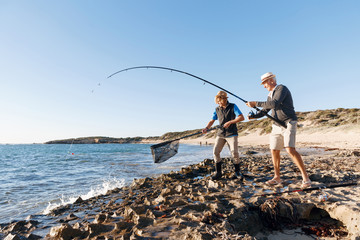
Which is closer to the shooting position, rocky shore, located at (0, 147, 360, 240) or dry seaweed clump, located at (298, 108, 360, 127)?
rocky shore, located at (0, 147, 360, 240)

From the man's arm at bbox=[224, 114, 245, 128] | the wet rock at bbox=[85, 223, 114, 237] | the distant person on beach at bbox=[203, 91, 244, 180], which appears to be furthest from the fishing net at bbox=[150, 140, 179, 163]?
the wet rock at bbox=[85, 223, 114, 237]

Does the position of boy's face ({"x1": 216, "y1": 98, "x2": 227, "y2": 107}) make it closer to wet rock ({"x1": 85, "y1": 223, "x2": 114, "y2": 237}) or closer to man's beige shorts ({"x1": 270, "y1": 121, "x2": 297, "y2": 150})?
man's beige shorts ({"x1": 270, "y1": 121, "x2": 297, "y2": 150})

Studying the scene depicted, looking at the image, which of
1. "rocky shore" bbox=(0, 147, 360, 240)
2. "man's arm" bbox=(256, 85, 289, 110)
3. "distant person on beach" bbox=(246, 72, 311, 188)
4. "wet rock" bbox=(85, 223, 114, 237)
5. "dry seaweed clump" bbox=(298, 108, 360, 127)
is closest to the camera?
"rocky shore" bbox=(0, 147, 360, 240)

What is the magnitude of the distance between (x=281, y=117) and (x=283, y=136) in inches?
18.0

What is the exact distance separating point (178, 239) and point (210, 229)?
1.38 feet

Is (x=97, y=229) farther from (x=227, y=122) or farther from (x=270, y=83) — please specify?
(x=270, y=83)

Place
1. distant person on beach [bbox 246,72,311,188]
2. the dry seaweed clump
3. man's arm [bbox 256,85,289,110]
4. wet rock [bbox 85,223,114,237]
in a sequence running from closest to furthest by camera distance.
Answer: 1. wet rock [bbox 85,223,114,237]
2. distant person on beach [bbox 246,72,311,188]
3. man's arm [bbox 256,85,289,110]
4. the dry seaweed clump

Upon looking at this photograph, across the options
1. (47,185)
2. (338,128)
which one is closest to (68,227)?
(47,185)

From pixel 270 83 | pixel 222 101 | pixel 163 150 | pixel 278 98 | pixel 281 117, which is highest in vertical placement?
pixel 270 83

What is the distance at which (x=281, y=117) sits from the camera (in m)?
4.89

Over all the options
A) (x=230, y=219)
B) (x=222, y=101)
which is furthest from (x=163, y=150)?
(x=230, y=219)

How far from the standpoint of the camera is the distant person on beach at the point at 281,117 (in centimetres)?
468

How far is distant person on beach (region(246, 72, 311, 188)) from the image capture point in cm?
468

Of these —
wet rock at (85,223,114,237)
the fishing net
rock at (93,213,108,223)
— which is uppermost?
the fishing net
